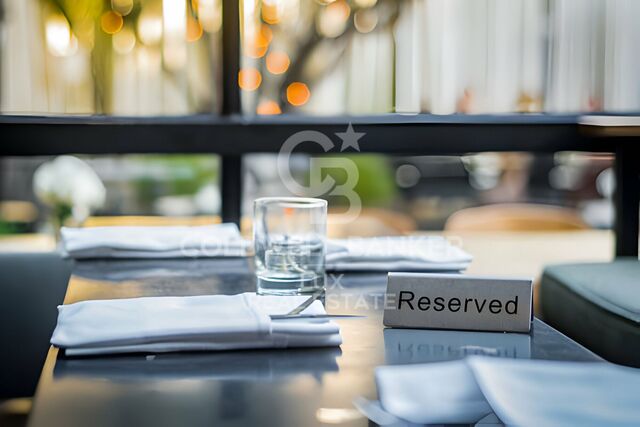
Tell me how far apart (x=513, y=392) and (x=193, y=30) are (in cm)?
205

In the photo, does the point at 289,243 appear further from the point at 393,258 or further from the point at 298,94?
A: the point at 298,94

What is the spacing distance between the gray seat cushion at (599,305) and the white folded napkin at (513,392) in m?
0.80

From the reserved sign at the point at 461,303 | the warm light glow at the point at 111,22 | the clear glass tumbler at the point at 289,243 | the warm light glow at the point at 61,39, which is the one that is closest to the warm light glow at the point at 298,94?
the warm light glow at the point at 111,22

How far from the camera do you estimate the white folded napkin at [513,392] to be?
0.71m

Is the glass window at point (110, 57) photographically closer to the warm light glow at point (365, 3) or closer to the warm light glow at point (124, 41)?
the warm light glow at point (124, 41)

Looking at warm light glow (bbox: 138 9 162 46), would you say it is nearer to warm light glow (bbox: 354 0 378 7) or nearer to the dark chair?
warm light glow (bbox: 354 0 378 7)

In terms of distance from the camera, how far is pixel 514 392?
2.45ft

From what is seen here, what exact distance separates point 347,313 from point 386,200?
3042 millimetres

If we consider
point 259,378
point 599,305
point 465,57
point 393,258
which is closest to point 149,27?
point 465,57

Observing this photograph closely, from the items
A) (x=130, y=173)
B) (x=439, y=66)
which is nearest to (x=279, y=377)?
(x=439, y=66)

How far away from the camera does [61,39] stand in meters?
2.55

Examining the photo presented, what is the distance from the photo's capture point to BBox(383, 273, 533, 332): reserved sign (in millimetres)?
1034

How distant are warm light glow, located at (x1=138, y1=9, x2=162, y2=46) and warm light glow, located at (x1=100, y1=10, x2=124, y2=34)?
6 centimetres

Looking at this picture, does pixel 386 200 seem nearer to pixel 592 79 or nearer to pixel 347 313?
pixel 592 79
